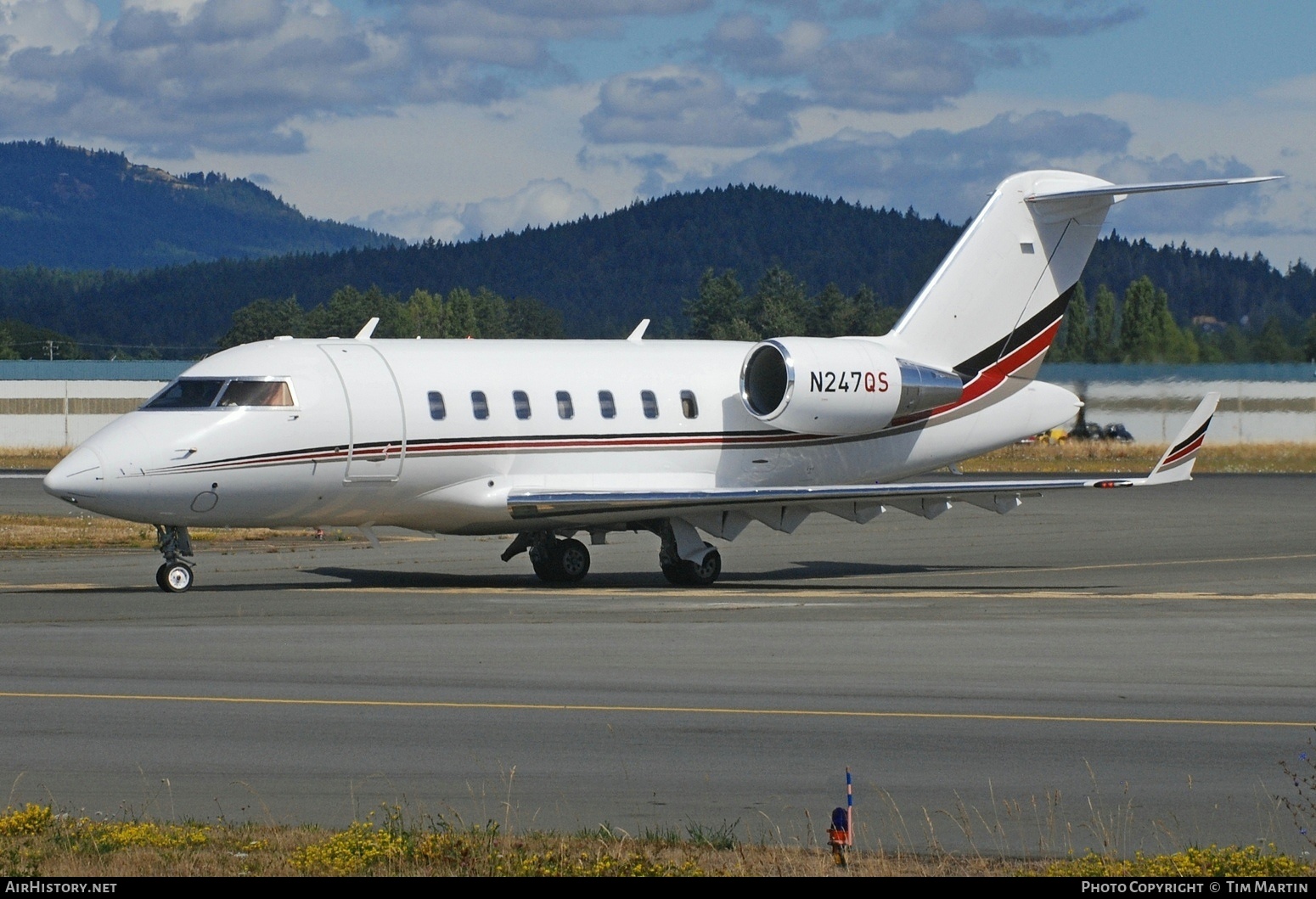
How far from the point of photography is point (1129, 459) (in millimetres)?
64562

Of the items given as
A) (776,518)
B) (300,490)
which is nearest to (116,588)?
(300,490)

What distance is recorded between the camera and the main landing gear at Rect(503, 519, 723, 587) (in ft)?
86.2

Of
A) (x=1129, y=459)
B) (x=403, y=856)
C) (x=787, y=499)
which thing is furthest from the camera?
(x=1129, y=459)

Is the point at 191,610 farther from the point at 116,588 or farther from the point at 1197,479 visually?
the point at 1197,479

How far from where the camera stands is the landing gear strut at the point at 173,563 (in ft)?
77.9

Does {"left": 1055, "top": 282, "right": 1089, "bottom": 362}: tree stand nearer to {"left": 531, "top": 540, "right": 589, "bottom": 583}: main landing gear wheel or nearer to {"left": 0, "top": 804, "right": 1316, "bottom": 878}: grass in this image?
{"left": 531, "top": 540, "right": 589, "bottom": 583}: main landing gear wheel

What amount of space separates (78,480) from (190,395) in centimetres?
226

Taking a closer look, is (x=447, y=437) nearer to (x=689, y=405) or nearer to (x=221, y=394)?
(x=221, y=394)

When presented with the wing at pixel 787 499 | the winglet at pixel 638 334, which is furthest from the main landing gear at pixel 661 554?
the winglet at pixel 638 334

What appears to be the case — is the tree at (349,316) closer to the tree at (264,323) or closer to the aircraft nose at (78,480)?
the tree at (264,323)

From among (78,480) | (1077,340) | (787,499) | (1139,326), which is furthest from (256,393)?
(1139,326)

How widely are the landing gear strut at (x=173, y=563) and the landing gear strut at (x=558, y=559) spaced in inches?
217

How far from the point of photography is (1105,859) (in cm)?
880

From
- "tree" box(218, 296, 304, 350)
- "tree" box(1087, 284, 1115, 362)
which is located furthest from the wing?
"tree" box(218, 296, 304, 350)
